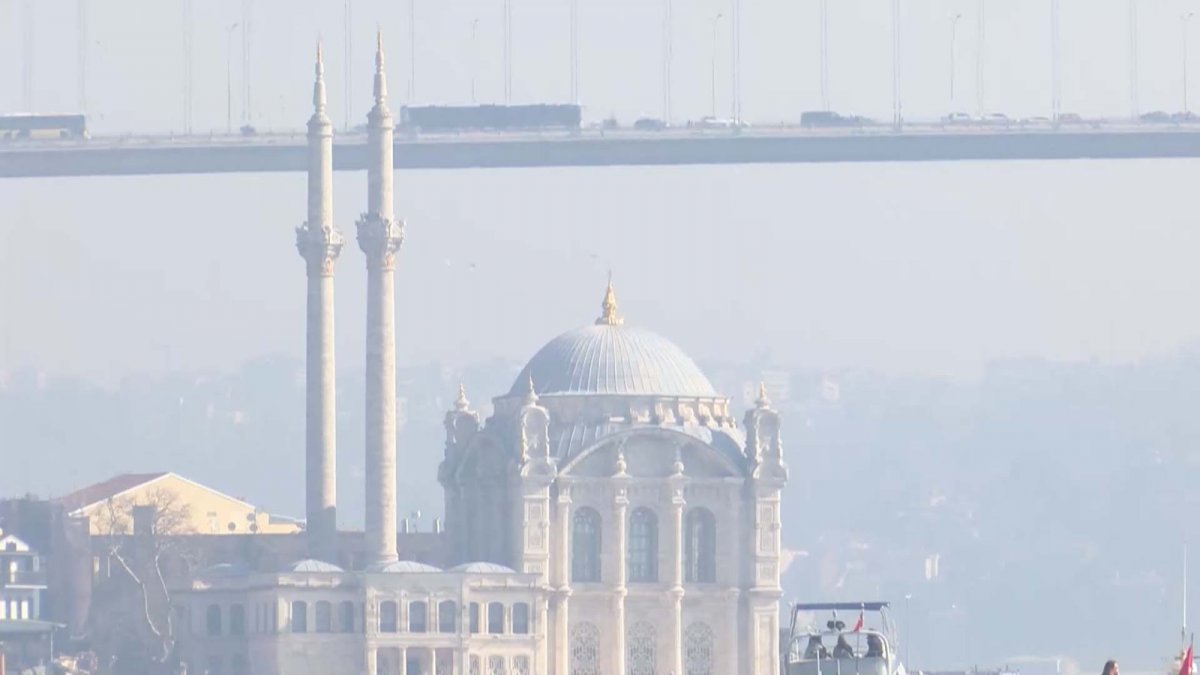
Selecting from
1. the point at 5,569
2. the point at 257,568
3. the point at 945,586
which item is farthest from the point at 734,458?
the point at 945,586

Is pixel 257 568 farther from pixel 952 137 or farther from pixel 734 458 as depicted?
pixel 952 137

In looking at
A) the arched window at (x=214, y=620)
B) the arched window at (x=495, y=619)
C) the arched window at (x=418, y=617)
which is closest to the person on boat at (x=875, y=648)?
the arched window at (x=418, y=617)

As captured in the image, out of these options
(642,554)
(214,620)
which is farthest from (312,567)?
(642,554)

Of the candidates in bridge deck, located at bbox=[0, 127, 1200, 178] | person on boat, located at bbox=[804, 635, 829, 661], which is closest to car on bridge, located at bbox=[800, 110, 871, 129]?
bridge deck, located at bbox=[0, 127, 1200, 178]

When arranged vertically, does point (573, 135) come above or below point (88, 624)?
above

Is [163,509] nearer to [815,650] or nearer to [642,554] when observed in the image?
[642,554]

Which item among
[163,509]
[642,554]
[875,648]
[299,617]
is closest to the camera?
[875,648]
